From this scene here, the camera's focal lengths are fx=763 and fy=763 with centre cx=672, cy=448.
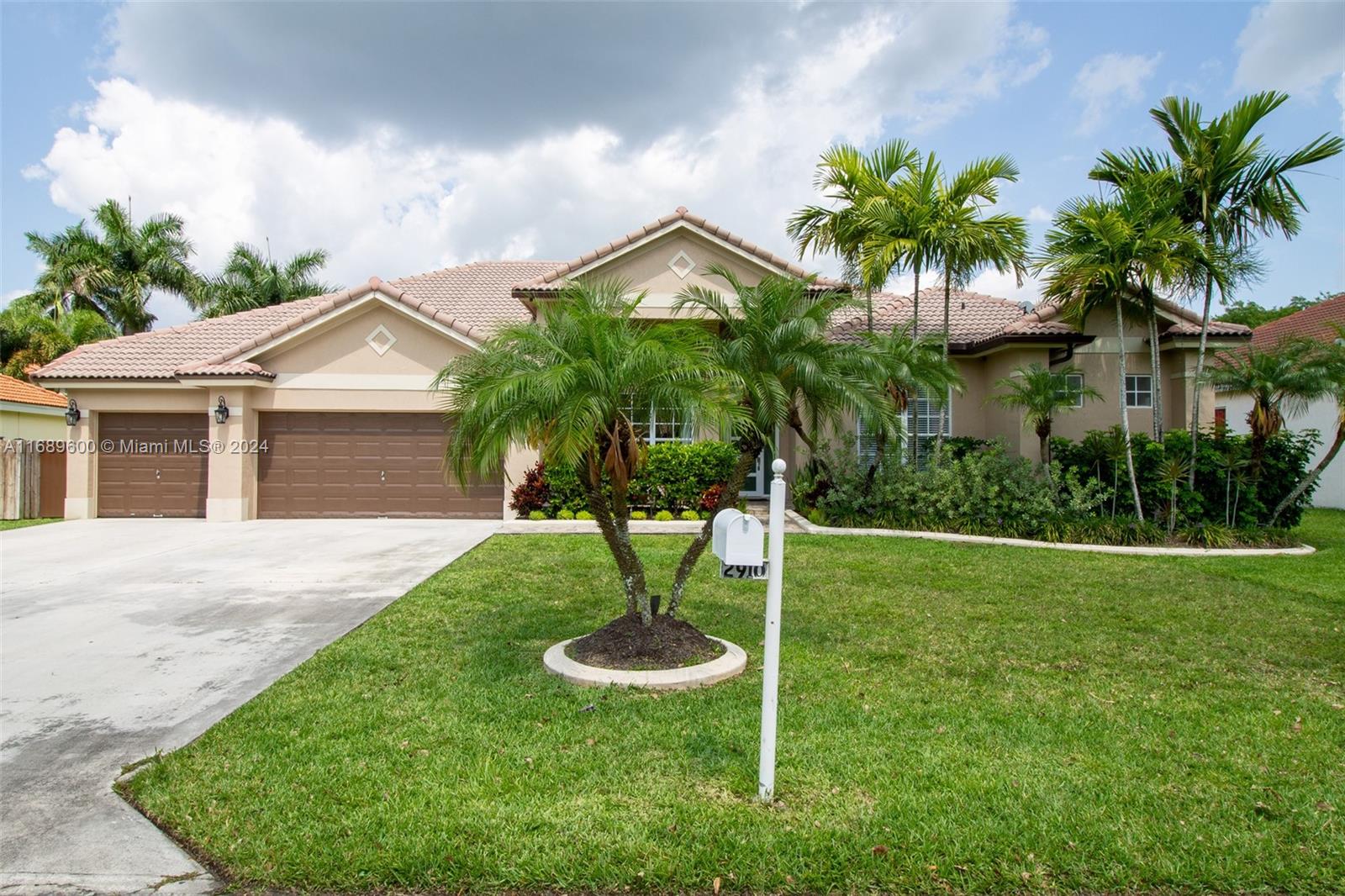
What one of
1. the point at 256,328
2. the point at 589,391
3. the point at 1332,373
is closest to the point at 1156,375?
the point at 1332,373

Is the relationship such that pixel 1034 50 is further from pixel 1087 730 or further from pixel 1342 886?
pixel 1342 886

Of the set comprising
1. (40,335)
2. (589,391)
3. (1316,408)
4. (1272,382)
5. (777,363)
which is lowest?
(589,391)

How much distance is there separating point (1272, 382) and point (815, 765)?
1277cm

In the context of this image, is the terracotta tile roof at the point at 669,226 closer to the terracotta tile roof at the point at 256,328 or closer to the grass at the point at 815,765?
the terracotta tile roof at the point at 256,328

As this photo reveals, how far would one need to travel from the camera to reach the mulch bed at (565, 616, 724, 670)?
594 cm

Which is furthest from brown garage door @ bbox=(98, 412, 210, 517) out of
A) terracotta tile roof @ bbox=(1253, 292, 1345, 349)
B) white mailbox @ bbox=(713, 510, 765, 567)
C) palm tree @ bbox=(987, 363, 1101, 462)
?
terracotta tile roof @ bbox=(1253, 292, 1345, 349)

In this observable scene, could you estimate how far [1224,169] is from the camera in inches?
496

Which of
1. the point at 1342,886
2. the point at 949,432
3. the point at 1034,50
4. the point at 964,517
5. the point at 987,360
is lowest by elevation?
the point at 1342,886

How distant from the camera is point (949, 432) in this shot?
56.6ft

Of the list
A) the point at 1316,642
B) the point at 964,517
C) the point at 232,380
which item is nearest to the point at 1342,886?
the point at 1316,642

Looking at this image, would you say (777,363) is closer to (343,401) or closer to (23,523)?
(343,401)

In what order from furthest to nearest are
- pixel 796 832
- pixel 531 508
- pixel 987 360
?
pixel 987 360 → pixel 531 508 → pixel 796 832

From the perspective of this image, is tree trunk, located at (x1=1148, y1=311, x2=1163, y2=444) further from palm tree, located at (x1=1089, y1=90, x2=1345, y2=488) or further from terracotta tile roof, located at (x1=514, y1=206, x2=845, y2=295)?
terracotta tile roof, located at (x1=514, y1=206, x2=845, y2=295)

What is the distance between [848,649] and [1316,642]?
4.47 metres
